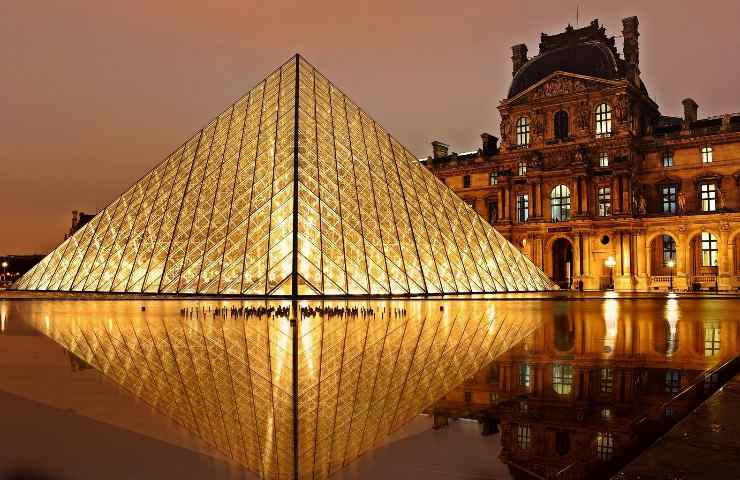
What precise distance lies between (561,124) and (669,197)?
939 cm

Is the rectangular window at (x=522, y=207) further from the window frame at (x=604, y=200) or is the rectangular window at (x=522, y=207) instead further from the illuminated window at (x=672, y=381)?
the illuminated window at (x=672, y=381)

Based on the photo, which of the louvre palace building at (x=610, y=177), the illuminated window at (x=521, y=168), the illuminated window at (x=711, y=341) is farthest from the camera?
the illuminated window at (x=521, y=168)

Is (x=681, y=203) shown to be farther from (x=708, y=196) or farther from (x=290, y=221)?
(x=290, y=221)

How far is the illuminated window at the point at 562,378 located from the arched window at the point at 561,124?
153 ft

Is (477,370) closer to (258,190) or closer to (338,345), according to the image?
(338,345)

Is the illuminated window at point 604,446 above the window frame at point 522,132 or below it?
below

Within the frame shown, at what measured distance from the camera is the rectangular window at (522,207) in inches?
2142

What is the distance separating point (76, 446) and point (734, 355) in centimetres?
796

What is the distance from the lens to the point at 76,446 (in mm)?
4699

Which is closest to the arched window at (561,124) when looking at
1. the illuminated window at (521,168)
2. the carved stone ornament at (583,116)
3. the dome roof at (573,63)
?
the carved stone ornament at (583,116)

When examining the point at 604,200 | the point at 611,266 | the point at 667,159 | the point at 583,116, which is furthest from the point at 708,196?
the point at 583,116

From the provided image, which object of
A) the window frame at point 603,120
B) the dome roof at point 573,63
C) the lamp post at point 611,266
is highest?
the dome roof at point 573,63

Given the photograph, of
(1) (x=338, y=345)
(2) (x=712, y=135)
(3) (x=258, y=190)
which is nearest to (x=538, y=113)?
(2) (x=712, y=135)

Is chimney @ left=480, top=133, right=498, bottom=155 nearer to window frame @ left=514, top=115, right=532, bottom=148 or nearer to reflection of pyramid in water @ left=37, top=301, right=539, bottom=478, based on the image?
window frame @ left=514, top=115, right=532, bottom=148
